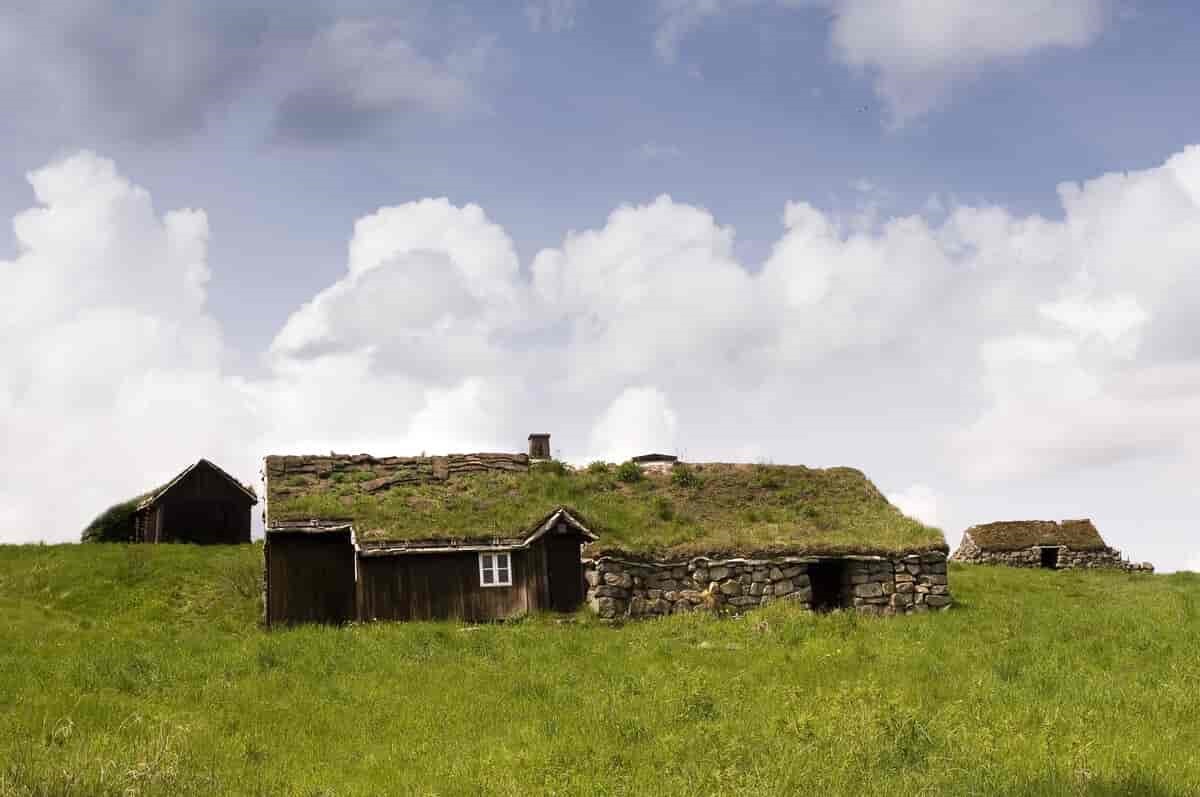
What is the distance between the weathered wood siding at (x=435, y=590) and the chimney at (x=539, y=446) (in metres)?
7.26

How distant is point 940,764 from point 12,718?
1239cm

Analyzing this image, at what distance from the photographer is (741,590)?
99.5 feet

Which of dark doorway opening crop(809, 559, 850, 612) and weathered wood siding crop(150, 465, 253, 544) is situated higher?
weathered wood siding crop(150, 465, 253, 544)

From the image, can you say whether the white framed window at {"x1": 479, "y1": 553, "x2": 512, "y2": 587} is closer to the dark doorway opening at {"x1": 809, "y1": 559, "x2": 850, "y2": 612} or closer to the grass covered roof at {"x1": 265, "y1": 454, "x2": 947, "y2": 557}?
the grass covered roof at {"x1": 265, "y1": 454, "x2": 947, "y2": 557}

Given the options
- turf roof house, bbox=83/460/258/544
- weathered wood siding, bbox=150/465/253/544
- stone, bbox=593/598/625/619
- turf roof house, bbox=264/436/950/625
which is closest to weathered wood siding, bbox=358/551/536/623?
turf roof house, bbox=264/436/950/625

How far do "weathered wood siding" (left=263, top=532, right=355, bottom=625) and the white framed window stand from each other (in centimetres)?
388

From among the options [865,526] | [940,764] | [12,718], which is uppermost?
[865,526]

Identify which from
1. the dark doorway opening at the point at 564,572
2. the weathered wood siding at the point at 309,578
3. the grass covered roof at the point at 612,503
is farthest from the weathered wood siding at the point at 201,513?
the dark doorway opening at the point at 564,572

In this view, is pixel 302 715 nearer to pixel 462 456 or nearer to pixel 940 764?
pixel 940 764

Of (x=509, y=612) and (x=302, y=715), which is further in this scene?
(x=509, y=612)

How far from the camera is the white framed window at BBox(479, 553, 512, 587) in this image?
30.5m

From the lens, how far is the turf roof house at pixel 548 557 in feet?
98.9

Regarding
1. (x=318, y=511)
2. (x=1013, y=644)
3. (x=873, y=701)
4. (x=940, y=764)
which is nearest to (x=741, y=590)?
(x=1013, y=644)

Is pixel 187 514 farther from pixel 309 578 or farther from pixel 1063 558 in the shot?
pixel 1063 558
